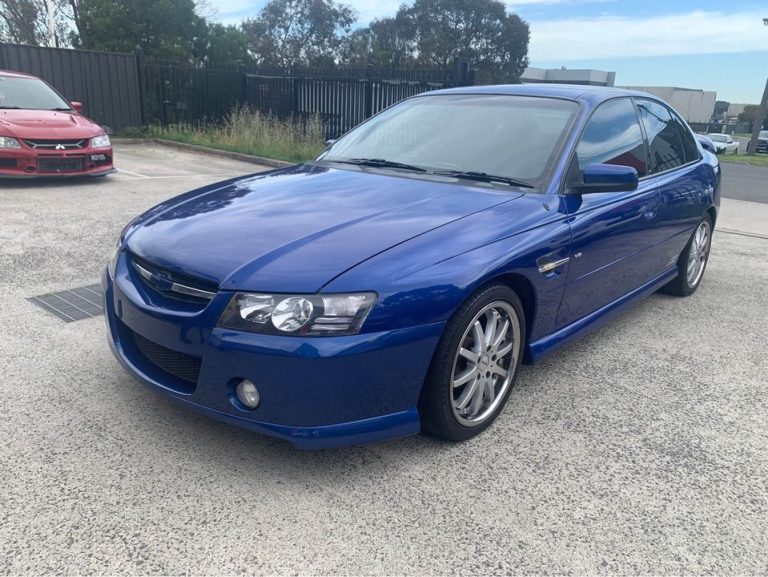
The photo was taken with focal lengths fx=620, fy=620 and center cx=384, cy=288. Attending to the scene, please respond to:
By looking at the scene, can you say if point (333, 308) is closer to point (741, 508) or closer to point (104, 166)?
point (741, 508)

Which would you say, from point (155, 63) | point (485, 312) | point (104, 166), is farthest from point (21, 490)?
point (155, 63)

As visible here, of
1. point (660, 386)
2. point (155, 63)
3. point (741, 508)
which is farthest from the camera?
point (155, 63)

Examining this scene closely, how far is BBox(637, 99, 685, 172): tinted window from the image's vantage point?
415 centimetres

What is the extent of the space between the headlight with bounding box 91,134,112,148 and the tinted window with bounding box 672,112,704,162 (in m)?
7.21

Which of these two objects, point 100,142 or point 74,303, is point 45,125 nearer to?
point 100,142

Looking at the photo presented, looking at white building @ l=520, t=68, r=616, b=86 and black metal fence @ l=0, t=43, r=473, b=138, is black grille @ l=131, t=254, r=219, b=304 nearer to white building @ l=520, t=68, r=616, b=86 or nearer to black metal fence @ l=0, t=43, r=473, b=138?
black metal fence @ l=0, t=43, r=473, b=138

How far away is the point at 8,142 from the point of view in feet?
25.0

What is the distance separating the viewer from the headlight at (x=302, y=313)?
2209 millimetres

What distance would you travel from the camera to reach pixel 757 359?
386 centimetres

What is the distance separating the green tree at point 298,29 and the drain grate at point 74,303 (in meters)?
52.3

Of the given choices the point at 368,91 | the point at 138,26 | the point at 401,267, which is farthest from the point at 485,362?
the point at 138,26

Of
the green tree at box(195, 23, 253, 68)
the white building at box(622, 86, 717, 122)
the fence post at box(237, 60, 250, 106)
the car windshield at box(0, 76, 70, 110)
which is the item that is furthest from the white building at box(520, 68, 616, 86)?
the car windshield at box(0, 76, 70, 110)

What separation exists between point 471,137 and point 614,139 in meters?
0.90

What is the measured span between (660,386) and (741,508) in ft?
3.53
